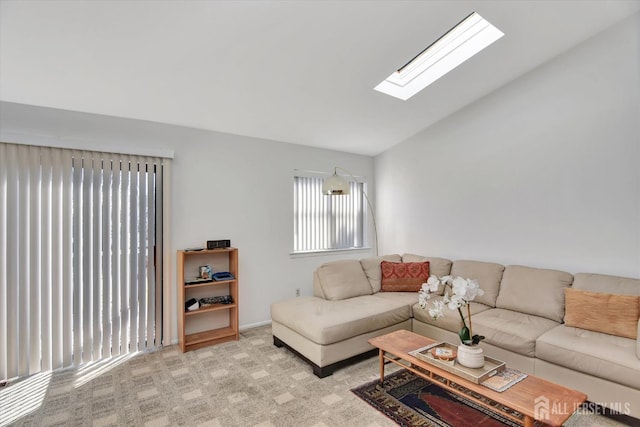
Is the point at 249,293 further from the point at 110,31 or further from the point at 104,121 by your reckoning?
the point at 110,31

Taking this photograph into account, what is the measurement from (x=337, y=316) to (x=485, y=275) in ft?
6.09

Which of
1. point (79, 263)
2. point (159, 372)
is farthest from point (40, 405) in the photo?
point (79, 263)

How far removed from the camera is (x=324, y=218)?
16.1ft

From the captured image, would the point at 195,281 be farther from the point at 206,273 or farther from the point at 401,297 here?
the point at 401,297

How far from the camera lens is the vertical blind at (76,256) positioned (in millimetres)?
2736

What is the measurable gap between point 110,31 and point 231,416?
9.29ft

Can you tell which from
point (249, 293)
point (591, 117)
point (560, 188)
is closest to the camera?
point (591, 117)

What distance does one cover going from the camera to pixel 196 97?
3105 mm

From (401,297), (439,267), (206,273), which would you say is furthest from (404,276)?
(206,273)

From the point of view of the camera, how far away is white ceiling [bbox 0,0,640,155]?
2121 millimetres

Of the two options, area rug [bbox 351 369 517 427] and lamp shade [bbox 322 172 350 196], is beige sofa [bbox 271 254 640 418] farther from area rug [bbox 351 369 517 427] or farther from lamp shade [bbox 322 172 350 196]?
lamp shade [bbox 322 172 350 196]

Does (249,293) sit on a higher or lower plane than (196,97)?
lower

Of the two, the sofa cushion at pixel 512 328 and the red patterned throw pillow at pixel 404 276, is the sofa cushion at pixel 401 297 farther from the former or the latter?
the sofa cushion at pixel 512 328

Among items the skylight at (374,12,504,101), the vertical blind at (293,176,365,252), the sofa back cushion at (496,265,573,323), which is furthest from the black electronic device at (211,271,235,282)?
the sofa back cushion at (496,265,573,323)
